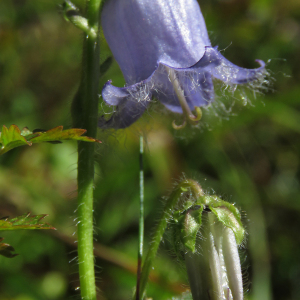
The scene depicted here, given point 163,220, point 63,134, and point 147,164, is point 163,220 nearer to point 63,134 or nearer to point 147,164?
point 63,134

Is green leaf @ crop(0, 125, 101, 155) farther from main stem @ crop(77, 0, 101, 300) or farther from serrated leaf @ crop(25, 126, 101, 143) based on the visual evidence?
main stem @ crop(77, 0, 101, 300)

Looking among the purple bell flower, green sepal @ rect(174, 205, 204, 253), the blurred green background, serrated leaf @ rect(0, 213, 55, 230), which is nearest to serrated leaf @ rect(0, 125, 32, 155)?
serrated leaf @ rect(0, 213, 55, 230)

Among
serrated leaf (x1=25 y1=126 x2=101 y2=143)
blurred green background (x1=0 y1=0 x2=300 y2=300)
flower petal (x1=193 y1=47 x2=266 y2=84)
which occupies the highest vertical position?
serrated leaf (x1=25 y1=126 x2=101 y2=143)

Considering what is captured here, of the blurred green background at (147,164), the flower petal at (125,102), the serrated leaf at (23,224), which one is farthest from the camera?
the blurred green background at (147,164)

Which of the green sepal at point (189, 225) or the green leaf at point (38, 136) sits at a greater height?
the green leaf at point (38, 136)

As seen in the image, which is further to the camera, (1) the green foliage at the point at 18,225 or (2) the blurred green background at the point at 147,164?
(2) the blurred green background at the point at 147,164

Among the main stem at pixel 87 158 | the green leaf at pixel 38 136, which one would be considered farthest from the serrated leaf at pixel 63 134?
the main stem at pixel 87 158

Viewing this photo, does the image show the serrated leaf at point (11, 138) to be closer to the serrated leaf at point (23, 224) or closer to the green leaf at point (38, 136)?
the green leaf at point (38, 136)

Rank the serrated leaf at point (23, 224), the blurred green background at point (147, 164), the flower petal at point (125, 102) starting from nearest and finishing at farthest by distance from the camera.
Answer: the serrated leaf at point (23, 224) < the flower petal at point (125, 102) < the blurred green background at point (147, 164)
